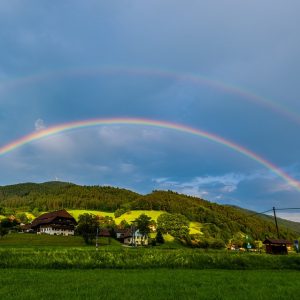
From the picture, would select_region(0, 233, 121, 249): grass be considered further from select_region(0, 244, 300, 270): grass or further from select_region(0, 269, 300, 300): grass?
select_region(0, 269, 300, 300): grass

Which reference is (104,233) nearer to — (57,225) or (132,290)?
(57,225)

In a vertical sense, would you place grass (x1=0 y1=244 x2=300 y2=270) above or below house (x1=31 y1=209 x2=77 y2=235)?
below

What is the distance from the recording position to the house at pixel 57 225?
186625 millimetres

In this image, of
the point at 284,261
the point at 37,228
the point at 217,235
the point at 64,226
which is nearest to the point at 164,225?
the point at 217,235

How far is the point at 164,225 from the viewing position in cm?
15625

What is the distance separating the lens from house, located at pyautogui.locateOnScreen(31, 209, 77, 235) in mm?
186625

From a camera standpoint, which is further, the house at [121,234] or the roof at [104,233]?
the house at [121,234]

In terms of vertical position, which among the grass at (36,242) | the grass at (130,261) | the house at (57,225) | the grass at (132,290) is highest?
the house at (57,225)

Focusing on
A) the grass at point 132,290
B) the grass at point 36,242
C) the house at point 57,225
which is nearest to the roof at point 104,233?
the grass at point 36,242

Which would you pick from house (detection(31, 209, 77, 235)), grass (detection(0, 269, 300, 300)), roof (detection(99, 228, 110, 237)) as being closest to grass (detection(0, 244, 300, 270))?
grass (detection(0, 269, 300, 300))

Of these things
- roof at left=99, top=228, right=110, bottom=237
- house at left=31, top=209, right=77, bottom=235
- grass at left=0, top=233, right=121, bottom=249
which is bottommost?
grass at left=0, top=233, right=121, bottom=249

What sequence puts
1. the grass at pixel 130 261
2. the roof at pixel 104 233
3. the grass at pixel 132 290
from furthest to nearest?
the roof at pixel 104 233, the grass at pixel 130 261, the grass at pixel 132 290

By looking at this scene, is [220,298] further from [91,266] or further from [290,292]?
[91,266]

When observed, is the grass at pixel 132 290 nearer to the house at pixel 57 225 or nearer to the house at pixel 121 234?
the house at pixel 121 234
